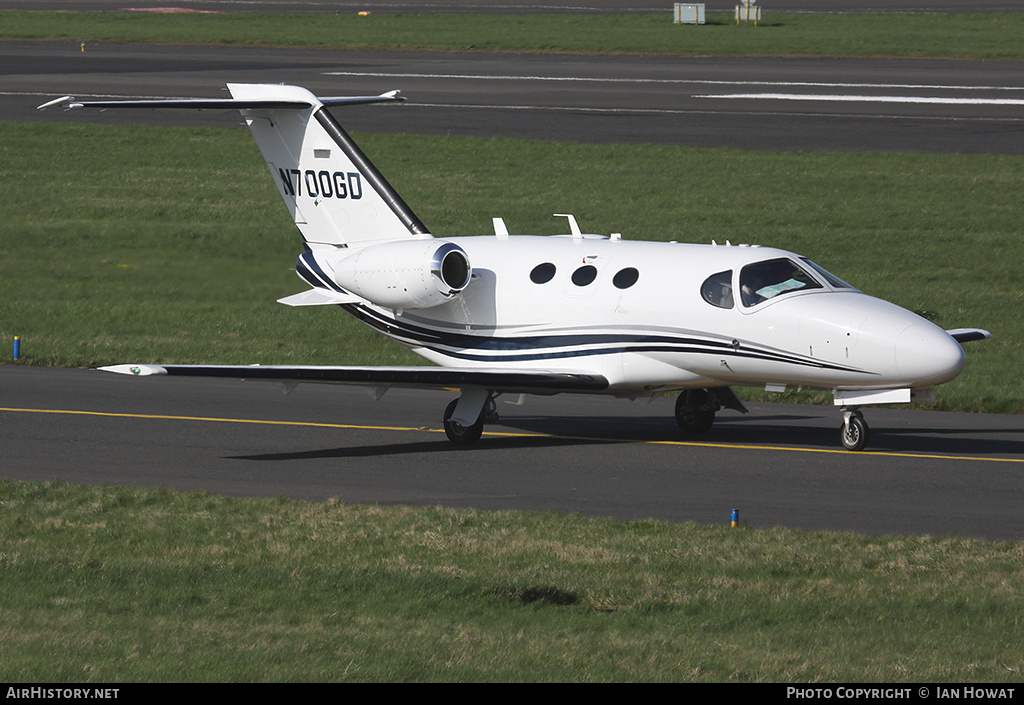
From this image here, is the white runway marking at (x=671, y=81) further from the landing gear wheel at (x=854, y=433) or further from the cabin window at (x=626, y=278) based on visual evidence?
the landing gear wheel at (x=854, y=433)

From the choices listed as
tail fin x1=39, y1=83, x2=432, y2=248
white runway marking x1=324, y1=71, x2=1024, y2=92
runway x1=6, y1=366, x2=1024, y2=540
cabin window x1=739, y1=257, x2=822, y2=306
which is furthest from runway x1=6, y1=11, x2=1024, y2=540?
white runway marking x1=324, y1=71, x2=1024, y2=92

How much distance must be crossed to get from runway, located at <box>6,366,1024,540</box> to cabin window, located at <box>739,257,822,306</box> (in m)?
2.10

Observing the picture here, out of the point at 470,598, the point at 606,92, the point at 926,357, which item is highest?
the point at 926,357

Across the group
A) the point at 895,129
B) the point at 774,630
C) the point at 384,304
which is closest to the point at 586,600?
the point at 774,630

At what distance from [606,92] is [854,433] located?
1301 inches

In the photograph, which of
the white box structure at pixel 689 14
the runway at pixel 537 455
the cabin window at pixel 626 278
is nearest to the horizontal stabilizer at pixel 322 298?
the runway at pixel 537 455

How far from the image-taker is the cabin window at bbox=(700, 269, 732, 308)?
1875cm

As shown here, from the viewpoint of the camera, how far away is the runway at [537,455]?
16281mm

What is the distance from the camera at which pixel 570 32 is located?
6794cm

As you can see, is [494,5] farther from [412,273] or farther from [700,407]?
[700,407]

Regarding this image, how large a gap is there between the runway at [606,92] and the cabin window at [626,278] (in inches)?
868

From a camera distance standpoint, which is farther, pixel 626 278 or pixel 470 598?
pixel 626 278

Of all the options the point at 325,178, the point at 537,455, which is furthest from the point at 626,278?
the point at 325,178

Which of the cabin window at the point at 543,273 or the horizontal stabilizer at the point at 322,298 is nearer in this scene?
the cabin window at the point at 543,273
